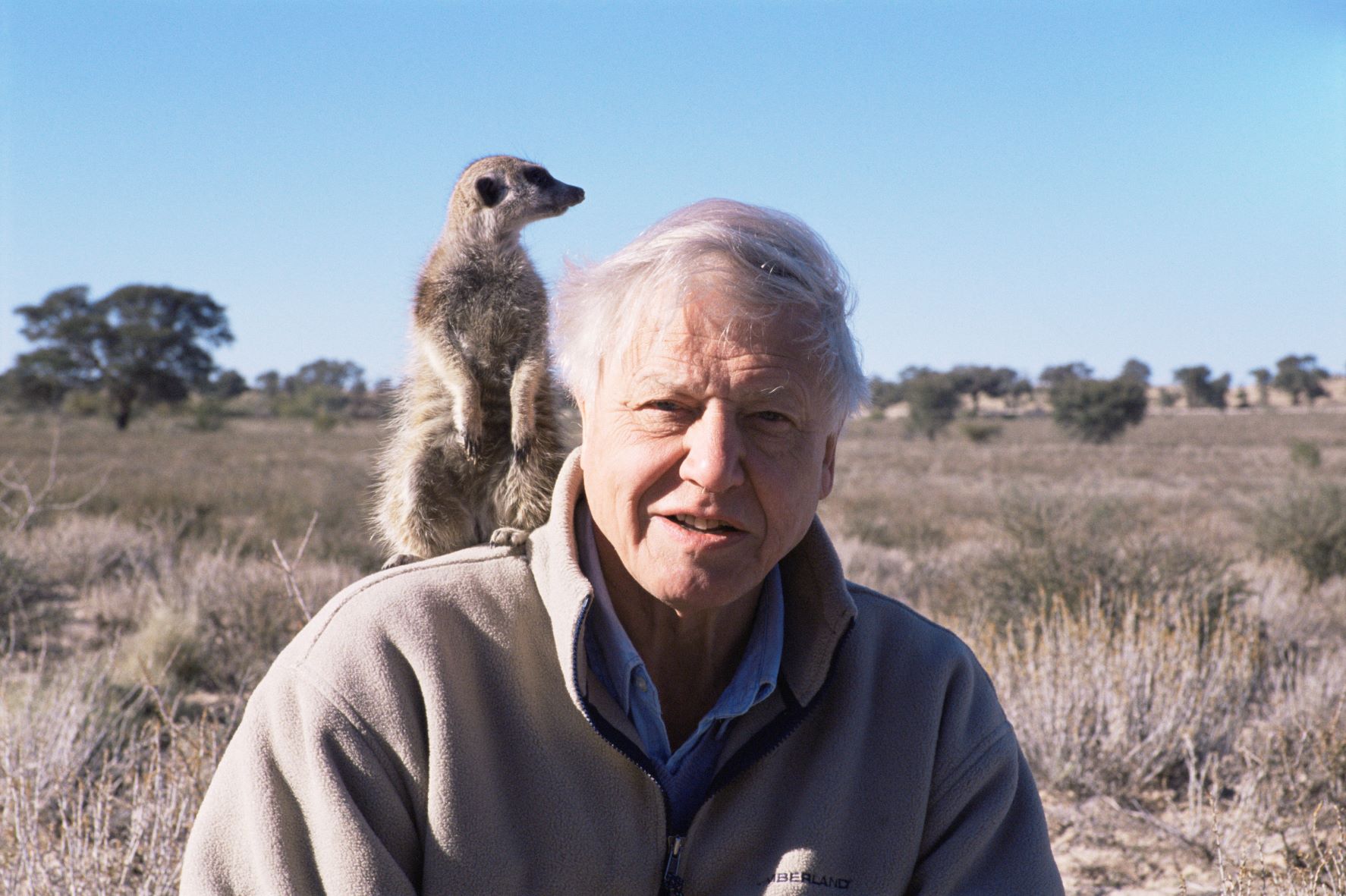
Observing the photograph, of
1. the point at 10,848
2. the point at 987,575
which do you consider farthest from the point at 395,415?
the point at 987,575

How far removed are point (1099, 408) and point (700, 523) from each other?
4816cm

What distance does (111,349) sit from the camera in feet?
174

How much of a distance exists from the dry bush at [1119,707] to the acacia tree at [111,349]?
173ft

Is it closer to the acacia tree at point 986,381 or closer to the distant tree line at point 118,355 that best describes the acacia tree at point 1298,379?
the acacia tree at point 986,381

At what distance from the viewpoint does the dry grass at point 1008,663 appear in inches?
165

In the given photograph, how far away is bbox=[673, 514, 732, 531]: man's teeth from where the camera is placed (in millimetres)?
2352

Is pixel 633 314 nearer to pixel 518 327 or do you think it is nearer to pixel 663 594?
pixel 663 594

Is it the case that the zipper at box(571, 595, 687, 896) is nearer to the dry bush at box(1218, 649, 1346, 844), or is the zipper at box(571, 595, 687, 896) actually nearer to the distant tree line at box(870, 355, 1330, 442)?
the dry bush at box(1218, 649, 1346, 844)

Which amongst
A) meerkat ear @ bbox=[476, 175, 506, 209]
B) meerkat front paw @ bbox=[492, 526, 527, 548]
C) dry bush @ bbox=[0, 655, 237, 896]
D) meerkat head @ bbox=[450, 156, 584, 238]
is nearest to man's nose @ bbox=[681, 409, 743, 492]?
meerkat front paw @ bbox=[492, 526, 527, 548]

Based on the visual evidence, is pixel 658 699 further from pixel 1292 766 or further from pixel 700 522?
pixel 1292 766

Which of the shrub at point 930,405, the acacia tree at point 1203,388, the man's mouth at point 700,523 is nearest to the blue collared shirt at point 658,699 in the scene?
the man's mouth at point 700,523

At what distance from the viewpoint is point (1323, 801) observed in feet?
16.5

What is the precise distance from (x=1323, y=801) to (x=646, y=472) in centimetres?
426

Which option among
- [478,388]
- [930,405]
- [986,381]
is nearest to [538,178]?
[478,388]
